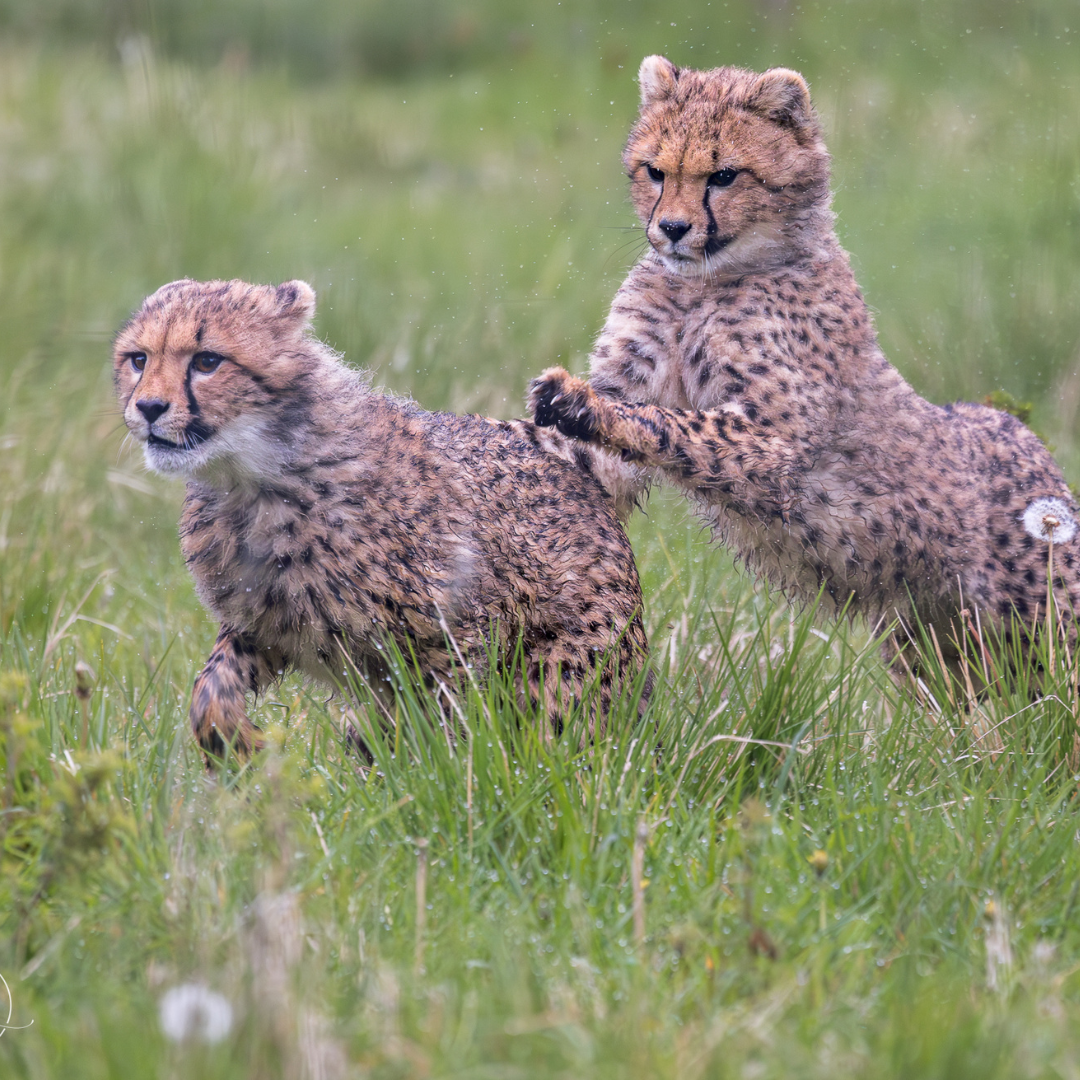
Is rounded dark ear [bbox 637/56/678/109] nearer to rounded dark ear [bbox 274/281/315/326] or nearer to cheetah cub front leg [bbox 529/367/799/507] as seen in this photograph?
cheetah cub front leg [bbox 529/367/799/507]

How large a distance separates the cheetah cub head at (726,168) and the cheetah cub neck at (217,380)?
1035 millimetres

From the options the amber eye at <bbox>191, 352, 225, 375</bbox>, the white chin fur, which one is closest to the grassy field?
the white chin fur

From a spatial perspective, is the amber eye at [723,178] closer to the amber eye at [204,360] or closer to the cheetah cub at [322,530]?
the cheetah cub at [322,530]

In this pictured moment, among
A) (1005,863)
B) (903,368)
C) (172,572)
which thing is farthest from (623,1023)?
(903,368)

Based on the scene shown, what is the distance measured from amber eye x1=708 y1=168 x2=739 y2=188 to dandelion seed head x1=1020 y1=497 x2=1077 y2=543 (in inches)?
49.4

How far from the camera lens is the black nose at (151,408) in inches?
121

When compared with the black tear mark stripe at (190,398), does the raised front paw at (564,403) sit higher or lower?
lower

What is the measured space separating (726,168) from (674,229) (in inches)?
9.5

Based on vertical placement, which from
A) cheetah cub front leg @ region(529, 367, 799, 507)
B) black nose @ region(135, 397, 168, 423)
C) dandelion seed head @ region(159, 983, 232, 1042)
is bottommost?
dandelion seed head @ region(159, 983, 232, 1042)

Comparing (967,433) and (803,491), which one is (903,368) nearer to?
(967,433)

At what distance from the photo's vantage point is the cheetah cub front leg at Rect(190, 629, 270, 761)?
3.26 meters

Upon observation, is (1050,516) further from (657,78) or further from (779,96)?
(657,78)

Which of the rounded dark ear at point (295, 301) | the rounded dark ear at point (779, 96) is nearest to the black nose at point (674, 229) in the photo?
the rounded dark ear at point (779, 96)

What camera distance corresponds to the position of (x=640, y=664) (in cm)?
357
